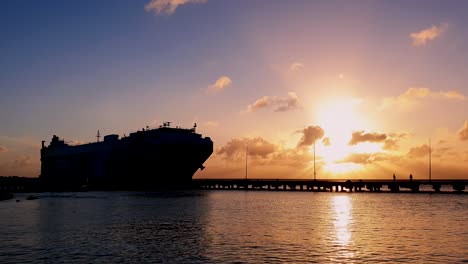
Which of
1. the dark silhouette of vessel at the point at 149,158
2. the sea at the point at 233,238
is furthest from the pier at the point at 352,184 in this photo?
the sea at the point at 233,238

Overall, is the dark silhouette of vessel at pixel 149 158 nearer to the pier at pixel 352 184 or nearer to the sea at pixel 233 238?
the pier at pixel 352 184

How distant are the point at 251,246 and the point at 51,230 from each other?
17.7 meters

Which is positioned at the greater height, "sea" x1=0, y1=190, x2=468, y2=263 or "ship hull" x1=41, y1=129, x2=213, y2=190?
"ship hull" x1=41, y1=129, x2=213, y2=190

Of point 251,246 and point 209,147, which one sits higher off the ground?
point 209,147

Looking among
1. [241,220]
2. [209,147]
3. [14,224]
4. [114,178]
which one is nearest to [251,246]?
[241,220]

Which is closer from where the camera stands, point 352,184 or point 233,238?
point 233,238

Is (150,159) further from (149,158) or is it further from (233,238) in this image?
(233,238)

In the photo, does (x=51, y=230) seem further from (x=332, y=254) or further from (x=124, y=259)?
(x=332, y=254)

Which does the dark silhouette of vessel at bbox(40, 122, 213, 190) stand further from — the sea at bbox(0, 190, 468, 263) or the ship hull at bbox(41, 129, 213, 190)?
the sea at bbox(0, 190, 468, 263)

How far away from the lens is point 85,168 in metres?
155

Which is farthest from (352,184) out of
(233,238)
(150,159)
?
(233,238)

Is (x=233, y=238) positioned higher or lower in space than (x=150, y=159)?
lower

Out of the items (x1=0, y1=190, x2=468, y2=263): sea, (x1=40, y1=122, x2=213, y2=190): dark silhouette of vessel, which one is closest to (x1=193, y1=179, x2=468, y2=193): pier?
(x1=40, y1=122, x2=213, y2=190): dark silhouette of vessel

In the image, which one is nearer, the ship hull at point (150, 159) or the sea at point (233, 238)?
the sea at point (233, 238)
